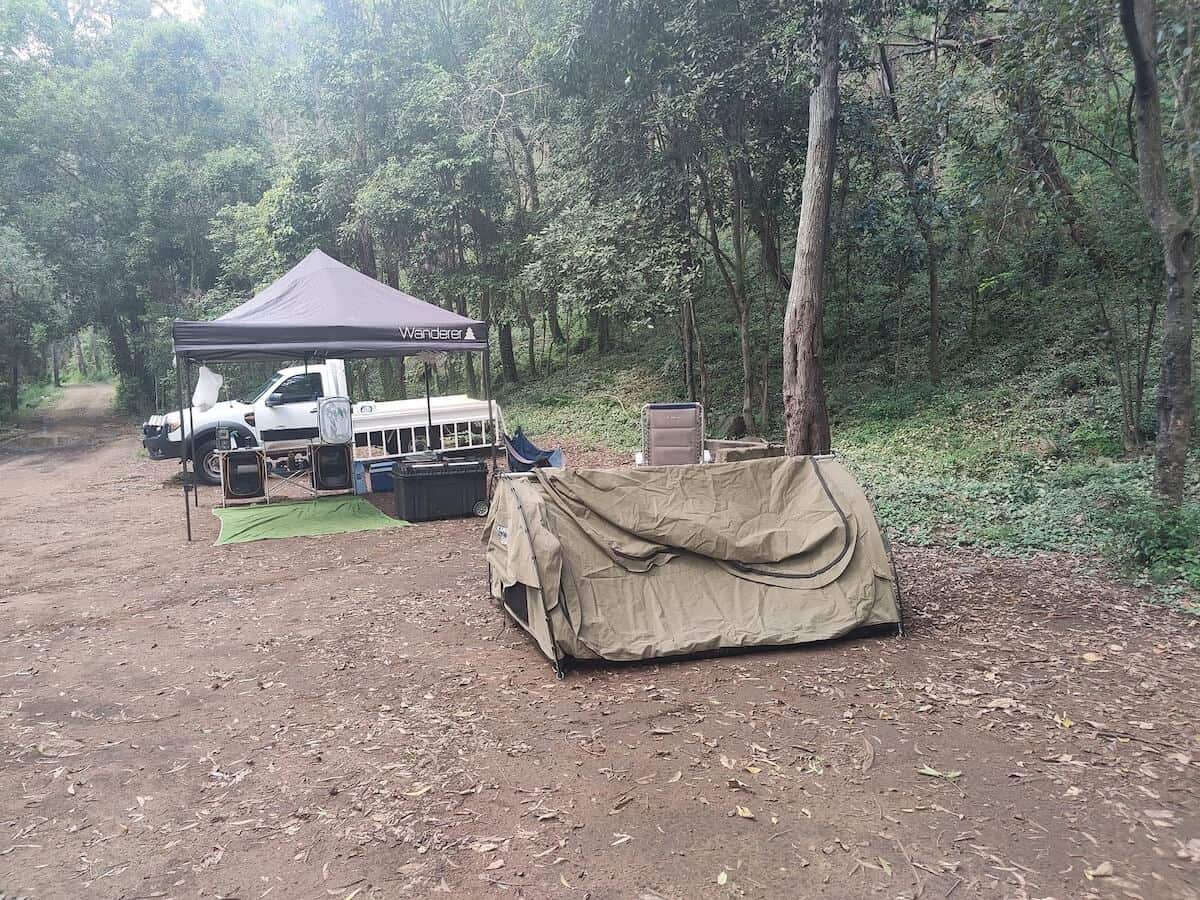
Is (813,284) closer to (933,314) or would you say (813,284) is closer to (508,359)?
(933,314)

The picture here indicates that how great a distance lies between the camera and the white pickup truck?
10.2 metres

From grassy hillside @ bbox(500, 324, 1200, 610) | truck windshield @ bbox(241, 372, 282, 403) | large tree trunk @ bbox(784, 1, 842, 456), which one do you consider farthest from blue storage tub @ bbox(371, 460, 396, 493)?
large tree trunk @ bbox(784, 1, 842, 456)

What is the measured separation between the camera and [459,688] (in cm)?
407

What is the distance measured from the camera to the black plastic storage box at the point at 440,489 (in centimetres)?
864

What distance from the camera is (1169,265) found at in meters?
5.49

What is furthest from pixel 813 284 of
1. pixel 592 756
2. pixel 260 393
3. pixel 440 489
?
pixel 260 393

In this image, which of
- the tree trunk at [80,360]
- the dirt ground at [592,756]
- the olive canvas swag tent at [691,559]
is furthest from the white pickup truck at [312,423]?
the tree trunk at [80,360]

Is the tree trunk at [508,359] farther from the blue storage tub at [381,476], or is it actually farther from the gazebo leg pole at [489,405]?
the blue storage tub at [381,476]

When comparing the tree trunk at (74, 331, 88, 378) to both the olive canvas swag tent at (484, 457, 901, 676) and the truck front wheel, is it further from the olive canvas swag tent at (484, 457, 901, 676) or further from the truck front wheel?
the olive canvas swag tent at (484, 457, 901, 676)

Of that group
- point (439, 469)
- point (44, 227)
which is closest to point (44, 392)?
point (44, 227)

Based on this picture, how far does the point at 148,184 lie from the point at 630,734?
25.1m

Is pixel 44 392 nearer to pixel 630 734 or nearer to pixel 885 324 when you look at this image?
pixel 885 324

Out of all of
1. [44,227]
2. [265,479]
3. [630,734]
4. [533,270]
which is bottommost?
[630,734]

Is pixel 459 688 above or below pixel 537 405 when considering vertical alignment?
below
